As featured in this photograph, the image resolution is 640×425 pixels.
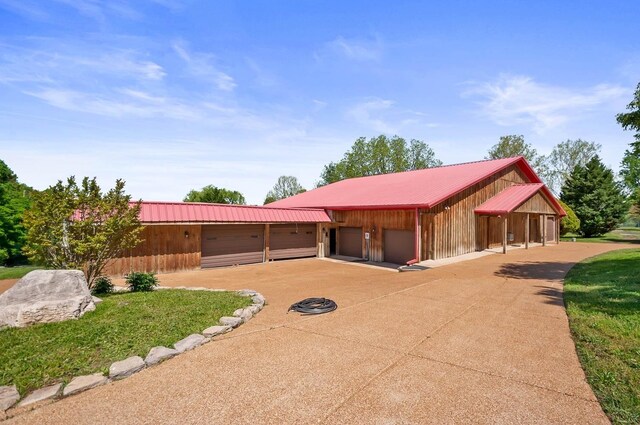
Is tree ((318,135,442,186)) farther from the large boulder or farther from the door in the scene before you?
the large boulder

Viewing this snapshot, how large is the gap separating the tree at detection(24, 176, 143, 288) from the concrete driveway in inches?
212

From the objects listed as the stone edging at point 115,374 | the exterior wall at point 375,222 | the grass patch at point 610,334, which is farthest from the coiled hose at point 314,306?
the exterior wall at point 375,222

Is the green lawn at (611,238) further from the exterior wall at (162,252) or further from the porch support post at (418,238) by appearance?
the exterior wall at (162,252)

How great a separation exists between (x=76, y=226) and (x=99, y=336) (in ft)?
15.3

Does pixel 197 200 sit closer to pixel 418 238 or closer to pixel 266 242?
pixel 266 242

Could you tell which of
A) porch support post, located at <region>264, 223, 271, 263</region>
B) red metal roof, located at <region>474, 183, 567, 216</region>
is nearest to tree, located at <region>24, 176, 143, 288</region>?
porch support post, located at <region>264, 223, 271, 263</region>

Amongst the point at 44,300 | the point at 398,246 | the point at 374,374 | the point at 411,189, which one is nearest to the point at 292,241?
the point at 398,246

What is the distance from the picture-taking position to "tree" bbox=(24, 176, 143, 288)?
9.03 meters

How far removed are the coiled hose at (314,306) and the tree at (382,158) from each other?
44869mm

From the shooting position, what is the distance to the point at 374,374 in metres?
4.95

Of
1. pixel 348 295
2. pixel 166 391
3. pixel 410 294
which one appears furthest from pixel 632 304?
pixel 166 391

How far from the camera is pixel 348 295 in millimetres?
10258

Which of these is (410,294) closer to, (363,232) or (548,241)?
(363,232)

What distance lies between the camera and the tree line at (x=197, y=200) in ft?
30.2
